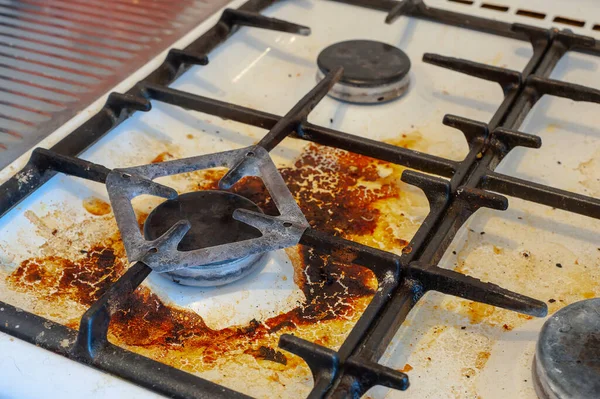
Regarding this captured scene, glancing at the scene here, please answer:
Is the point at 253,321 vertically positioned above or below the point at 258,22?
A: below

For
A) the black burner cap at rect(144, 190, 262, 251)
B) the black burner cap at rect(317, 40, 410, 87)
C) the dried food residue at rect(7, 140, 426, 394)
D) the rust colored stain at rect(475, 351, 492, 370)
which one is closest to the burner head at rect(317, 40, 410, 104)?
the black burner cap at rect(317, 40, 410, 87)

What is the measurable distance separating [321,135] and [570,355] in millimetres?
320

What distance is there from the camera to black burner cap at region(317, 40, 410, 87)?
82 centimetres

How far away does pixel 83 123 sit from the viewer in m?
0.74

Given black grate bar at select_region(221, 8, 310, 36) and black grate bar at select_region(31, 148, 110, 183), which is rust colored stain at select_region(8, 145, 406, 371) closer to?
black grate bar at select_region(31, 148, 110, 183)

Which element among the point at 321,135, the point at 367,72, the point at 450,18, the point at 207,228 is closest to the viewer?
the point at 207,228

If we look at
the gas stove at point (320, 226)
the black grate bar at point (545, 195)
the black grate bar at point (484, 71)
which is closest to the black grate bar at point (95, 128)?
the gas stove at point (320, 226)

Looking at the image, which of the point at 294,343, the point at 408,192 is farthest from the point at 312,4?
the point at 294,343

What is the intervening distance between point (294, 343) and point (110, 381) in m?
0.13

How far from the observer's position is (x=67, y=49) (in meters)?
0.91

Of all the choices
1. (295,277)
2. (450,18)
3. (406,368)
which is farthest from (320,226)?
(450,18)

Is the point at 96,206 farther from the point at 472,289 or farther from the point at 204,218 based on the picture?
the point at 472,289

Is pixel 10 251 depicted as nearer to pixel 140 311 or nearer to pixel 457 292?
pixel 140 311

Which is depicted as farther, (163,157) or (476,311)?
(163,157)
